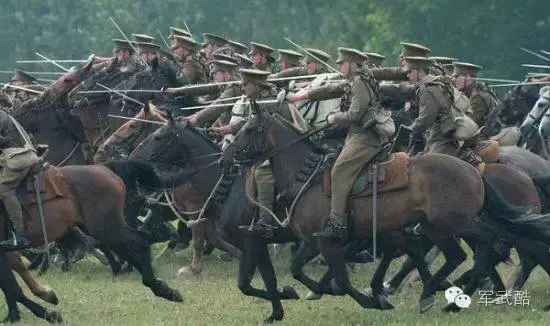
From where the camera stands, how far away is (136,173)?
18.0 m

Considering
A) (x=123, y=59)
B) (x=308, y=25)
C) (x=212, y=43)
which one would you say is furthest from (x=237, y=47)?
(x=308, y=25)

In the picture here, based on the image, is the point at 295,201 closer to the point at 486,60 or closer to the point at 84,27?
the point at 486,60

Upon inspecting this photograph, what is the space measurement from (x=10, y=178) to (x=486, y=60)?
30997 mm

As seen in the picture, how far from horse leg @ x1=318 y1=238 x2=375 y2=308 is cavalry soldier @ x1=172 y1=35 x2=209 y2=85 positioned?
295 inches

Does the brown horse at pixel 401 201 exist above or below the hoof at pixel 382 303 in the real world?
above

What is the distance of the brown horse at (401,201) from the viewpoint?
53.6 feet

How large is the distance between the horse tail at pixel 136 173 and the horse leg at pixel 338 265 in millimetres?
2362

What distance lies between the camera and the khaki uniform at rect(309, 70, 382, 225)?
16.3 meters

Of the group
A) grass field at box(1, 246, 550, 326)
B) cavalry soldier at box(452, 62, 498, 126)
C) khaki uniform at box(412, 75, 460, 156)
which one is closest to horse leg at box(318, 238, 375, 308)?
grass field at box(1, 246, 550, 326)

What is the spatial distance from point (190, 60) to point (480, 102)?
4.58 meters

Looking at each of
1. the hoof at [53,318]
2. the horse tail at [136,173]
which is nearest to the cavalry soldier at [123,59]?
the horse tail at [136,173]

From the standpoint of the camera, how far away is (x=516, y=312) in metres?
16.6

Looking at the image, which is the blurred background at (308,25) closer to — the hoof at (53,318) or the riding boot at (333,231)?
the riding boot at (333,231)

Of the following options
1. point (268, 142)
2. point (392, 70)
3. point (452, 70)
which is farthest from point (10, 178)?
point (452, 70)
